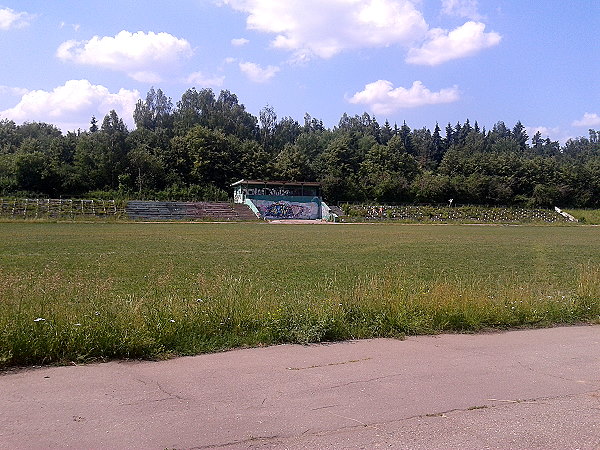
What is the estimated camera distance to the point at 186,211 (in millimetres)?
76875

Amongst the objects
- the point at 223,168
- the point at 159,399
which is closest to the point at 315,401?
the point at 159,399

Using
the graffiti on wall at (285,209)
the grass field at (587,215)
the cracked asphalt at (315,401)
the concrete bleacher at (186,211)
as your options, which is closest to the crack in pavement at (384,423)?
the cracked asphalt at (315,401)

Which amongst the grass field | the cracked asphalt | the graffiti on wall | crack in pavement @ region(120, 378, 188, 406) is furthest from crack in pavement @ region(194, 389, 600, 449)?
the grass field

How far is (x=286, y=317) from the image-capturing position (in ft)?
25.6

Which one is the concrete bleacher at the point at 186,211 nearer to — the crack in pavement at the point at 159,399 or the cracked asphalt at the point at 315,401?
the cracked asphalt at the point at 315,401

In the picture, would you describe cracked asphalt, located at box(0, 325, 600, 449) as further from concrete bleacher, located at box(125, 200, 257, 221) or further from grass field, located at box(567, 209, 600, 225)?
grass field, located at box(567, 209, 600, 225)

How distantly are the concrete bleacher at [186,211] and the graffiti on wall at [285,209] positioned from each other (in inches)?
97.1

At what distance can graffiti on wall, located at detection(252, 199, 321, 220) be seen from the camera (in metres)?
83.0

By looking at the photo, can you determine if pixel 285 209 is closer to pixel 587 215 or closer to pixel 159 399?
pixel 587 215

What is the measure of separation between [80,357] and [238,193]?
3287 inches

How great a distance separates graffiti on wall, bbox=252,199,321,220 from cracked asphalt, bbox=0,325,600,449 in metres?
75.2

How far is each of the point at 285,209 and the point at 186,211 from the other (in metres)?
16.1

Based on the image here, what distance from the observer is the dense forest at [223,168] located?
86250 mm

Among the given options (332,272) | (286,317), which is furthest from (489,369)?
(332,272)
